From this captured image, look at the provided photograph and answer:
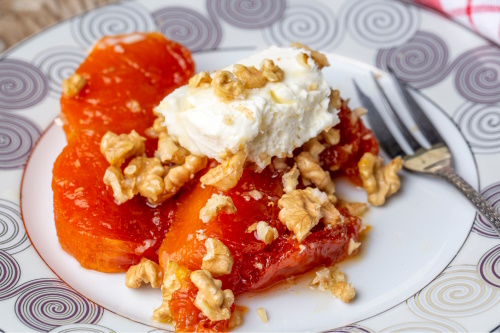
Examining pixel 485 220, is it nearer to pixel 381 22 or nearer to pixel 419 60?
pixel 419 60

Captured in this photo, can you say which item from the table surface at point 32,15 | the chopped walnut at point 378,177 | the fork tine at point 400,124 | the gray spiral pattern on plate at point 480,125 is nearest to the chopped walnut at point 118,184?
the chopped walnut at point 378,177

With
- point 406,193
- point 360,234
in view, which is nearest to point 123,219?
point 360,234

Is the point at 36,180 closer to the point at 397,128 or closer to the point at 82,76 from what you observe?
the point at 82,76

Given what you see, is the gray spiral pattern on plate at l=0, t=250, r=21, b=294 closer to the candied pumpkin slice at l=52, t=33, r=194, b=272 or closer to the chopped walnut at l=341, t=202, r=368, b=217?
the candied pumpkin slice at l=52, t=33, r=194, b=272

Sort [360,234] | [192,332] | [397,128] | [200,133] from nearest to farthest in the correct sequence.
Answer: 1. [192,332]
2. [200,133]
3. [360,234]
4. [397,128]

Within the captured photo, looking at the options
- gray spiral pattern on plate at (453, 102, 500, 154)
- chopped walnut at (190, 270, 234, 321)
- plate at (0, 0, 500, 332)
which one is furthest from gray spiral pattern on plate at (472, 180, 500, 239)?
chopped walnut at (190, 270, 234, 321)

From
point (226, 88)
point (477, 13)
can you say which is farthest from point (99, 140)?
point (477, 13)
